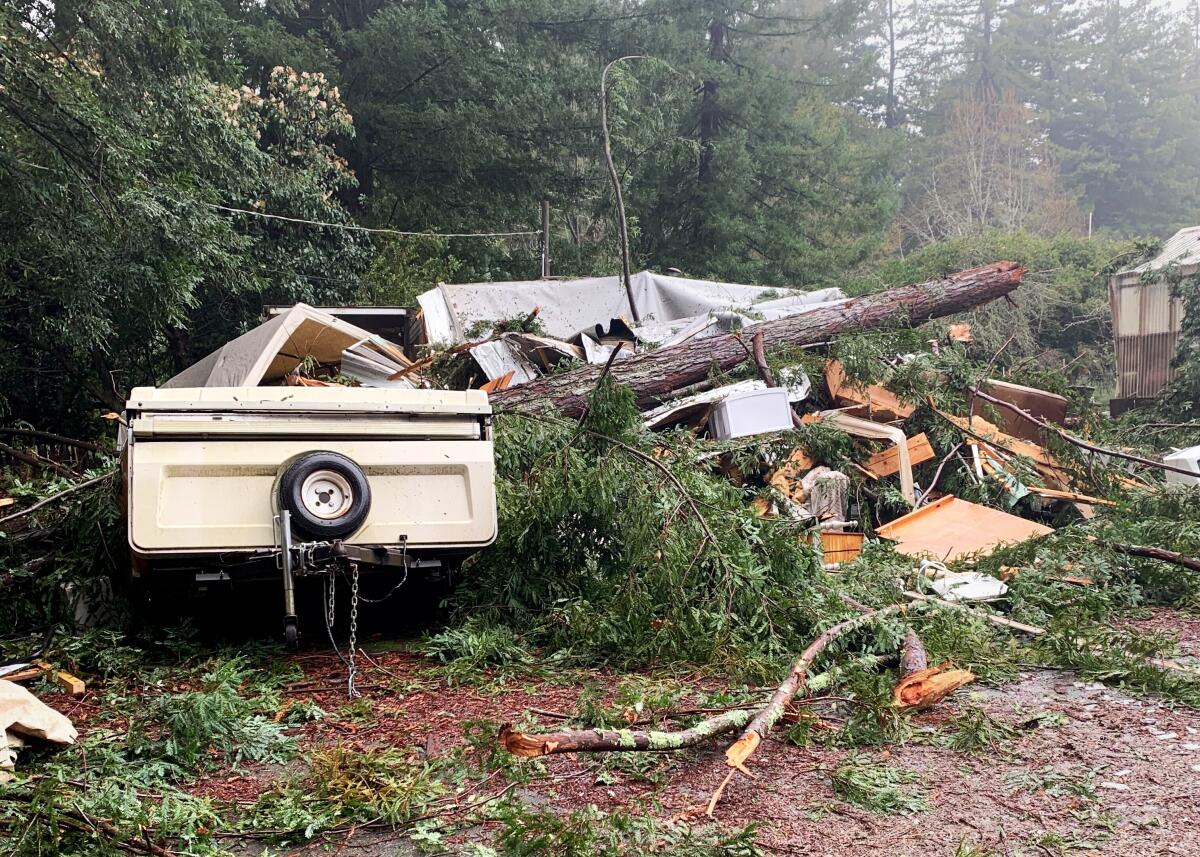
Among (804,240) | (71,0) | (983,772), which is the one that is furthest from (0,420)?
(804,240)

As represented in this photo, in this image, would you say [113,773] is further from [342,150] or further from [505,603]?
[342,150]

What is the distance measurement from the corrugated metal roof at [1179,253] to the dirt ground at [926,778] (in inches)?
519

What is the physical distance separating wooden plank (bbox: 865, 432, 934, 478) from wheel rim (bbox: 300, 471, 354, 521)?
5947 mm

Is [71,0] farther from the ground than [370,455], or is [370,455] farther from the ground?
[71,0]

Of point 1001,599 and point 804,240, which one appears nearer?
point 1001,599

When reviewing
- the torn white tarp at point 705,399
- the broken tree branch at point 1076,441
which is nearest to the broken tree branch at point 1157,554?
the broken tree branch at point 1076,441

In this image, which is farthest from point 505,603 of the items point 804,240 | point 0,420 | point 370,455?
point 804,240

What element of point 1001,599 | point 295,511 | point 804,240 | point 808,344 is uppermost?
point 804,240

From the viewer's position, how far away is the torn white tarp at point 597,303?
13.1 metres

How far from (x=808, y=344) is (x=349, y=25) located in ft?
48.8

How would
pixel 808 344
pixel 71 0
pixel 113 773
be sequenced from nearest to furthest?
1. pixel 113 773
2. pixel 71 0
3. pixel 808 344

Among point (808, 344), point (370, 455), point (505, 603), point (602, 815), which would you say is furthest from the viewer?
point (808, 344)

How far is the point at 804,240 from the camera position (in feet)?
75.5

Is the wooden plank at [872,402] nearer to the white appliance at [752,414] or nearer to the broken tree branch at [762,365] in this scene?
the broken tree branch at [762,365]
